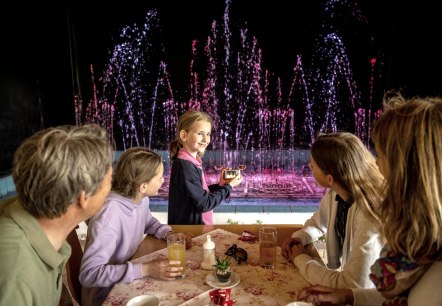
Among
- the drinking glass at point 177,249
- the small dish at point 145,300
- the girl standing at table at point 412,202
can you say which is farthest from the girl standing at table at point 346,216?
the small dish at point 145,300

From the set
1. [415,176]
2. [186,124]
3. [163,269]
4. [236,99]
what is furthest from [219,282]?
[236,99]

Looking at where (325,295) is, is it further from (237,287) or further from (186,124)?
(186,124)

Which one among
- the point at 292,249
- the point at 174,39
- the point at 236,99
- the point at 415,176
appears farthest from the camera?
the point at 236,99

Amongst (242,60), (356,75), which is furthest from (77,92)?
(356,75)

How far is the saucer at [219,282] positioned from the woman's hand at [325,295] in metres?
0.23

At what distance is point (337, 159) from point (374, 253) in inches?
14.2

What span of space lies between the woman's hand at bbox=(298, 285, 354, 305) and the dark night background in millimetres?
3912

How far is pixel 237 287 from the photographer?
4.23ft

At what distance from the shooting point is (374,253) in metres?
1.31

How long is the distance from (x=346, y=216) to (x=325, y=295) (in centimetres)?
47

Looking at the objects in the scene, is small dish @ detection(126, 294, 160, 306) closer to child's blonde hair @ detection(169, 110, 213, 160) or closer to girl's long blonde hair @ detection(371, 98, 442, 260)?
girl's long blonde hair @ detection(371, 98, 442, 260)

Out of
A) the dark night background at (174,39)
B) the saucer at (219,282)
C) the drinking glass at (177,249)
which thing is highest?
Result: the dark night background at (174,39)

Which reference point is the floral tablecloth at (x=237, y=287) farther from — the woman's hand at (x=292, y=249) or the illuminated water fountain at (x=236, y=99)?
the illuminated water fountain at (x=236, y=99)

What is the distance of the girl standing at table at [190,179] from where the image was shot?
216 cm
